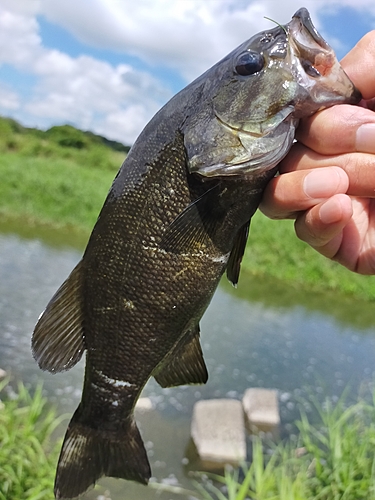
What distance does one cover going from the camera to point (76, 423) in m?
2.09

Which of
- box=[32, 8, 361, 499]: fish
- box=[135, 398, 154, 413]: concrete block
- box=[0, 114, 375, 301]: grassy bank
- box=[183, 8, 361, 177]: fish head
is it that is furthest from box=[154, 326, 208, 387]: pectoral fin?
box=[0, 114, 375, 301]: grassy bank

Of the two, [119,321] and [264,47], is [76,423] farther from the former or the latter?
[264,47]

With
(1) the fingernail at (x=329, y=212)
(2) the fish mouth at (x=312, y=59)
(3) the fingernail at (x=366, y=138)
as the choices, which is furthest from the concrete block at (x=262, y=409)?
(2) the fish mouth at (x=312, y=59)

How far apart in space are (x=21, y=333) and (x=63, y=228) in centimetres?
991

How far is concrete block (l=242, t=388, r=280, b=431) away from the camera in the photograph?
666cm

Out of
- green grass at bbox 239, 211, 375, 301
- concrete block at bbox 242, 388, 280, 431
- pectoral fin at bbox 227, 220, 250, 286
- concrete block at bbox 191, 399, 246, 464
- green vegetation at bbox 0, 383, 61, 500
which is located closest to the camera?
pectoral fin at bbox 227, 220, 250, 286

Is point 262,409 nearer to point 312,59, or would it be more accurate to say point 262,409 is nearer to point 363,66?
point 363,66

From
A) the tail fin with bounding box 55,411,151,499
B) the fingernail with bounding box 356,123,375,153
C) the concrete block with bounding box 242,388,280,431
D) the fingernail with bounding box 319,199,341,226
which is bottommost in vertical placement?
the concrete block with bounding box 242,388,280,431

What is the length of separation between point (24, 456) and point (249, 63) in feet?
12.0

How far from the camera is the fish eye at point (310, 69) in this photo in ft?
5.39

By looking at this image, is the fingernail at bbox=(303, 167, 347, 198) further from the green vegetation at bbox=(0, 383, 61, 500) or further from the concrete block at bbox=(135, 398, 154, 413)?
the concrete block at bbox=(135, 398, 154, 413)

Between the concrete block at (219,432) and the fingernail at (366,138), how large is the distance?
14.9 ft

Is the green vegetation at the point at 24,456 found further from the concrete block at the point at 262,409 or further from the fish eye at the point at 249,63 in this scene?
the fish eye at the point at 249,63

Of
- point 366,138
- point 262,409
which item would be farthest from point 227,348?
point 366,138
